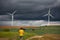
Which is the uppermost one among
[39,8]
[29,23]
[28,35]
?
[39,8]

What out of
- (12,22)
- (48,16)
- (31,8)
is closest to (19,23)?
(12,22)

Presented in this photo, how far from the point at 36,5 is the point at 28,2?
14.2 inches

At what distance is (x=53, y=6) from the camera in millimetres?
6875

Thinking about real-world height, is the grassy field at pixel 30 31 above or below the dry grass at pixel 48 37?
above

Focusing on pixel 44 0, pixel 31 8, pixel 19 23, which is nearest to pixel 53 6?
pixel 44 0

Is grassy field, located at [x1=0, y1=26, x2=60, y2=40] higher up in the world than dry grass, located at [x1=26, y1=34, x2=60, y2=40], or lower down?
higher up

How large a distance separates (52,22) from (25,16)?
46.5 inches

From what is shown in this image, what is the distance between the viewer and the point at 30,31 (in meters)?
6.74

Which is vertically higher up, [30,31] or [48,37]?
[30,31]

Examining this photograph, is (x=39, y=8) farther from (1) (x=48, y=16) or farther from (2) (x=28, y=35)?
(2) (x=28, y=35)

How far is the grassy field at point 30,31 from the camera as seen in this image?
674 cm

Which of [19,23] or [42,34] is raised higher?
[19,23]

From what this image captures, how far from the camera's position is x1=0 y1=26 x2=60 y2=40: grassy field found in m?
6.74

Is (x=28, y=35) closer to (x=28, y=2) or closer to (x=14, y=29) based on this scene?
(x=14, y=29)
